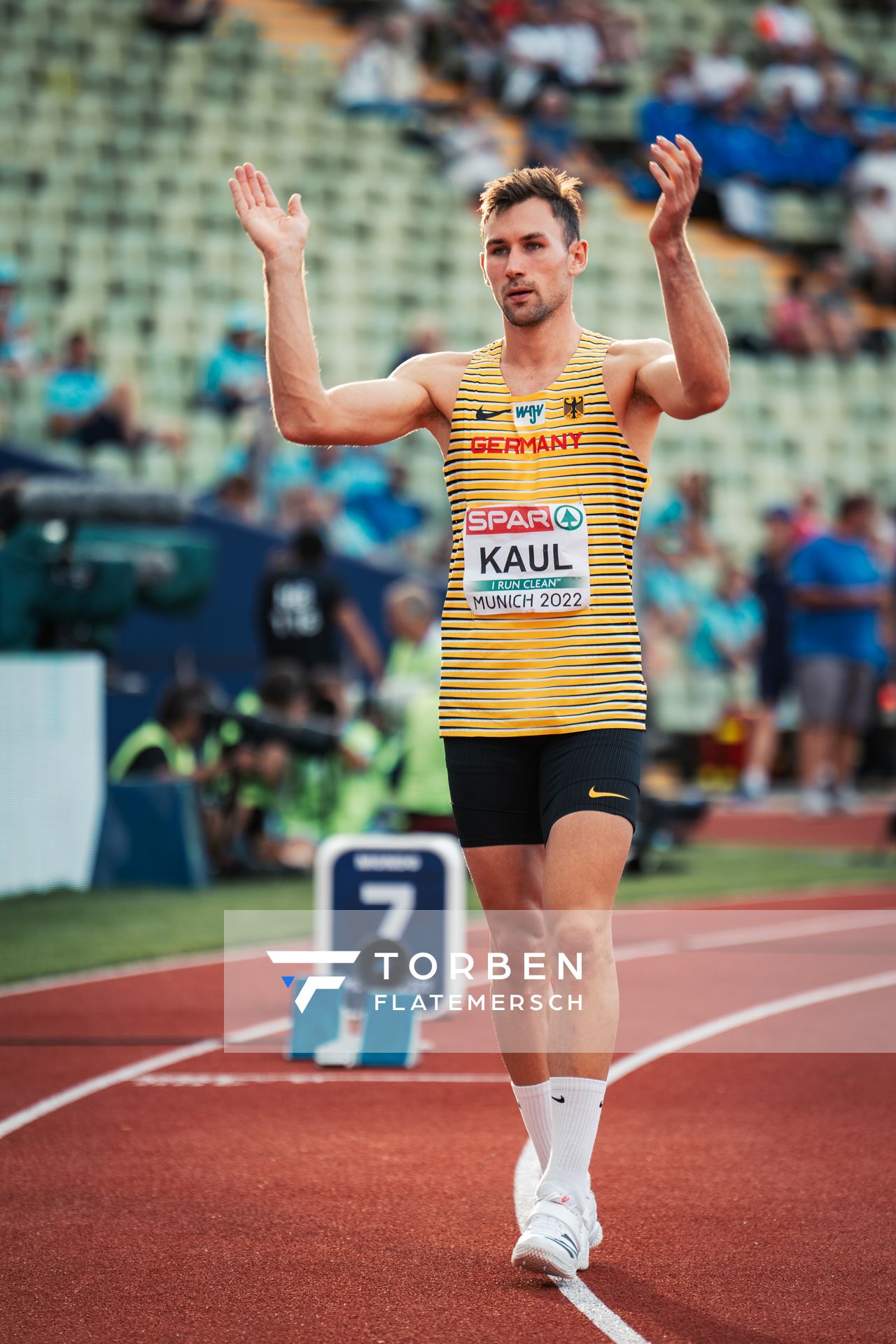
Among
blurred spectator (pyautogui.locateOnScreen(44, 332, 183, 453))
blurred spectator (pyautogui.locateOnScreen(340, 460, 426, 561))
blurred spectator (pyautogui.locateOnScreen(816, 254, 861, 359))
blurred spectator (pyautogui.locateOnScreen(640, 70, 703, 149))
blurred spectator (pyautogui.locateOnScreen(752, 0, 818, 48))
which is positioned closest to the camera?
blurred spectator (pyautogui.locateOnScreen(44, 332, 183, 453))

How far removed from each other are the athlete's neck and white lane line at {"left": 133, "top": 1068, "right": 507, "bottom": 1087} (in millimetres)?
2878

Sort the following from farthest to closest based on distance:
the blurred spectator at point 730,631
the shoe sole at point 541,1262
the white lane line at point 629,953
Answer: the blurred spectator at point 730,631, the white lane line at point 629,953, the shoe sole at point 541,1262

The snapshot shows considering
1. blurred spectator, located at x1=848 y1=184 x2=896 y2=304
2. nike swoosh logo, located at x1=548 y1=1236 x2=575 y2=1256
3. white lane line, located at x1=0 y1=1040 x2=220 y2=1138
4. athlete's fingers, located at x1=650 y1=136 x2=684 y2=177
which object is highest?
blurred spectator, located at x1=848 y1=184 x2=896 y2=304

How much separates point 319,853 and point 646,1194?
272 cm

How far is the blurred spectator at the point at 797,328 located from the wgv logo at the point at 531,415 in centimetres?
1751

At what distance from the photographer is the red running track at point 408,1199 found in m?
3.91

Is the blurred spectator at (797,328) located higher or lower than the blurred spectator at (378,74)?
lower

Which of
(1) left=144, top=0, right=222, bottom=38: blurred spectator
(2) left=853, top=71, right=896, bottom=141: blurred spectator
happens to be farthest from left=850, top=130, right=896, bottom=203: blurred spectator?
(1) left=144, top=0, right=222, bottom=38: blurred spectator

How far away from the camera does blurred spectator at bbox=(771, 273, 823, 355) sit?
69.9ft

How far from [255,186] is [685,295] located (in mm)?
1005

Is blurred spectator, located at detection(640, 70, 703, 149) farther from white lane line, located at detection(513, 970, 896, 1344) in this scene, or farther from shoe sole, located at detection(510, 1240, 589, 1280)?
shoe sole, located at detection(510, 1240, 589, 1280)

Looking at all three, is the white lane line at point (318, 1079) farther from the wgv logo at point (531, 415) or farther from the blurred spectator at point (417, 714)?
the wgv logo at point (531, 415)

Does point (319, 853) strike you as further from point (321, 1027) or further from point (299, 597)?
point (299, 597)

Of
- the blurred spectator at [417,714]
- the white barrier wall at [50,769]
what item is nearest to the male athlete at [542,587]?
the blurred spectator at [417,714]
